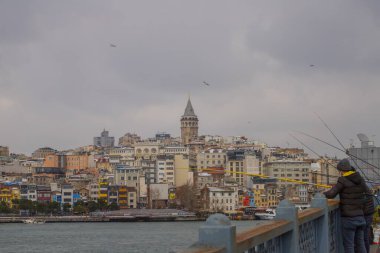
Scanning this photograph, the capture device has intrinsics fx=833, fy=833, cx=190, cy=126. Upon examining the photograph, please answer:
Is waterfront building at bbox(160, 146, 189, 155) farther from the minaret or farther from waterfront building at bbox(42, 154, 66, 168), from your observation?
the minaret

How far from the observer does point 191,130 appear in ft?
488

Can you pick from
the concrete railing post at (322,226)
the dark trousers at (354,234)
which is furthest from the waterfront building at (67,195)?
the concrete railing post at (322,226)

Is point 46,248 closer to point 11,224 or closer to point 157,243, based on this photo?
point 157,243

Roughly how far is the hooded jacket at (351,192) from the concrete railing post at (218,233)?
2.32 m

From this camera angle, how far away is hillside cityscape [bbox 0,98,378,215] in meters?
92.1

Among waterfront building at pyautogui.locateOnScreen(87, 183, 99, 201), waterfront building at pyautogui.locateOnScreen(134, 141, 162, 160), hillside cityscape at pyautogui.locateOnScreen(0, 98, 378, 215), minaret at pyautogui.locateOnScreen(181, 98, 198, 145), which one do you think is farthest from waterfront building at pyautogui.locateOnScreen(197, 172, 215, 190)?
minaret at pyautogui.locateOnScreen(181, 98, 198, 145)

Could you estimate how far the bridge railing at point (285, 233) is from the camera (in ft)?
10.2

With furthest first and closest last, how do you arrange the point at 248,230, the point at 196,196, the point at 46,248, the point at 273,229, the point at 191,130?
the point at 191,130 < the point at 196,196 < the point at 46,248 < the point at 273,229 < the point at 248,230

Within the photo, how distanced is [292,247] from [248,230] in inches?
30.7

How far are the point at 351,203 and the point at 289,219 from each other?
4.14 ft

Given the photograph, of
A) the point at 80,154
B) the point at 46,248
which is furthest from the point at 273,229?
the point at 80,154

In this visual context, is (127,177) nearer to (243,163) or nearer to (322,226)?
(243,163)

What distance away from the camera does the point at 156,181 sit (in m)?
107

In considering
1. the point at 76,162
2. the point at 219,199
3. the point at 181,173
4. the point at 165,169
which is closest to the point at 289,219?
the point at 219,199
